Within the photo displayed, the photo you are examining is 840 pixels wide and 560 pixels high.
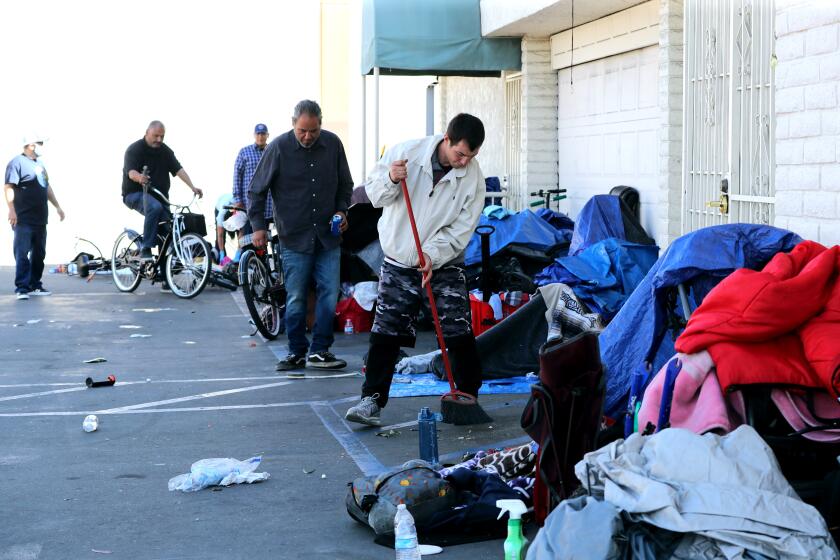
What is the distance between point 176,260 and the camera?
15.9 metres

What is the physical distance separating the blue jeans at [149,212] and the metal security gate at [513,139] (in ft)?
15.6

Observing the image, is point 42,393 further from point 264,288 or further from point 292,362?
point 264,288

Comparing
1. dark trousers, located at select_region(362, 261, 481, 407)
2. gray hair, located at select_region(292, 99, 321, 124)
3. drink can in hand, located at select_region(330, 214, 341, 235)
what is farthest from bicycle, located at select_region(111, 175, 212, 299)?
dark trousers, located at select_region(362, 261, 481, 407)

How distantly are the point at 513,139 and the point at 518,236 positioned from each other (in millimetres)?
5201

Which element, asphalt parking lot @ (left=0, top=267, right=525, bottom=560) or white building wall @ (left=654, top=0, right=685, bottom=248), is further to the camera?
white building wall @ (left=654, top=0, right=685, bottom=248)

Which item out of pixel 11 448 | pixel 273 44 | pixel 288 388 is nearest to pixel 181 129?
pixel 273 44

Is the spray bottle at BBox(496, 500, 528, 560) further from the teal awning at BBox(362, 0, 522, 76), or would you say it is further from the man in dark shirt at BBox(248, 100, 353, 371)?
the teal awning at BBox(362, 0, 522, 76)

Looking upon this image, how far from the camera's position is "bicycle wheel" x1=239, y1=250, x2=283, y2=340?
Result: 11625 millimetres

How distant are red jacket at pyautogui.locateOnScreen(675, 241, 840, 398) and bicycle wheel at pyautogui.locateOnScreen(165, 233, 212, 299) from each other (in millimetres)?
10859

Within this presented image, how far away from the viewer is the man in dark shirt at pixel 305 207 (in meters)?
9.69

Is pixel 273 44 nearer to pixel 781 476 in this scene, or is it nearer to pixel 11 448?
pixel 11 448

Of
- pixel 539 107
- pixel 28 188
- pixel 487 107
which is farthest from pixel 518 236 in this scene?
pixel 28 188

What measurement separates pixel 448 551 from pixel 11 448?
10.9 feet

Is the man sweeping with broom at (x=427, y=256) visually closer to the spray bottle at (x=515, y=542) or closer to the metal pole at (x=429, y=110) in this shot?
the spray bottle at (x=515, y=542)
